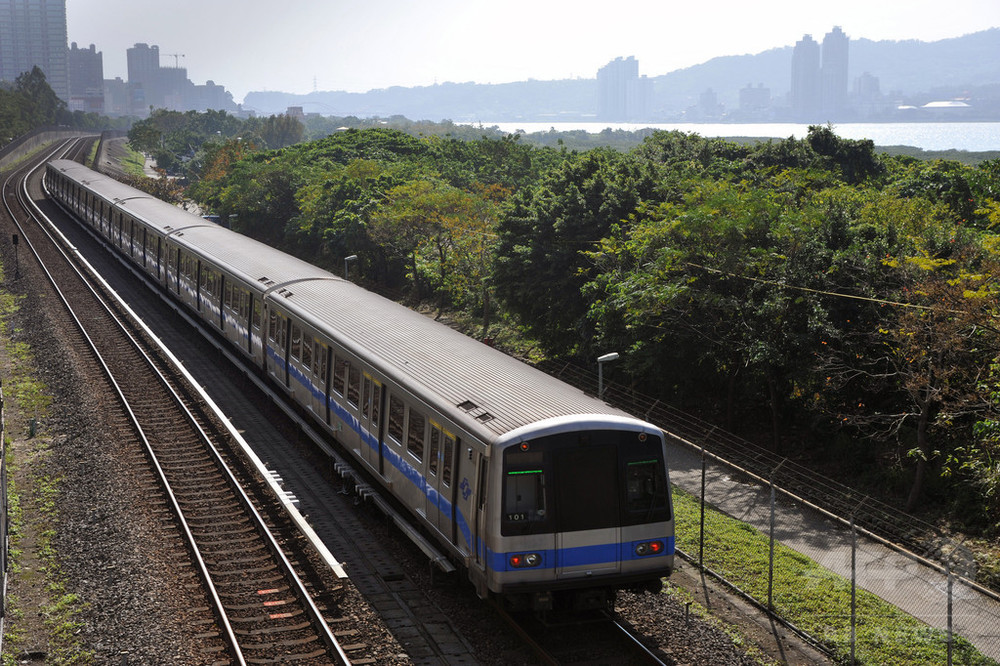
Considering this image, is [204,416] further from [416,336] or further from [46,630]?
[46,630]

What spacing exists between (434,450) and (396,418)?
5.59 ft

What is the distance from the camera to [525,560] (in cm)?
1233

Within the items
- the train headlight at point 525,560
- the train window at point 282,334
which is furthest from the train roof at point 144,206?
the train headlight at point 525,560

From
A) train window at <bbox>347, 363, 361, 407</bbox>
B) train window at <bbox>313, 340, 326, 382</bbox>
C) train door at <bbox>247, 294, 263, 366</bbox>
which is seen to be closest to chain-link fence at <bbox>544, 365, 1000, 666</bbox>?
train window at <bbox>347, 363, 361, 407</bbox>

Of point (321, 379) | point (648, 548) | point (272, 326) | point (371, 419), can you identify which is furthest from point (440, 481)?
point (272, 326)

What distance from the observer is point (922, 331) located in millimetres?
19562

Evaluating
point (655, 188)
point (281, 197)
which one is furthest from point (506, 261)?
point (281, 197)

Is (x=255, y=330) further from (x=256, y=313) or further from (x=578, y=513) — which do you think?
(x=578, y=513)

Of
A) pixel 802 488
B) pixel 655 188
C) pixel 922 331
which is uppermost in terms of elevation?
pixel 655 188

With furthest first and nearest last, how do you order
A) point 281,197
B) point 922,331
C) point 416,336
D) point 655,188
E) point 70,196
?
point 281,197 → point 70,196 → point 655,188 → point 922,331 → point 416,336

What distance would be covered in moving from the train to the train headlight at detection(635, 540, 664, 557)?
2 cm

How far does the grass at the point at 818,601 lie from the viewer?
12.9 meters

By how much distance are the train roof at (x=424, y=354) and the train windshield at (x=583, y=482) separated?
1.41 ft

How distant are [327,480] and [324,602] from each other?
18.6 ft
